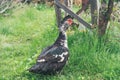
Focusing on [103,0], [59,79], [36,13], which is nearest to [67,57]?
[59,79]

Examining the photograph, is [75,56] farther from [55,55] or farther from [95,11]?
[95,11]

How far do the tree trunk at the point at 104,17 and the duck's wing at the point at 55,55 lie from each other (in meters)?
1.30

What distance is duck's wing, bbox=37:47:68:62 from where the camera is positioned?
638 cm

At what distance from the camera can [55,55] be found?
21.1 ft

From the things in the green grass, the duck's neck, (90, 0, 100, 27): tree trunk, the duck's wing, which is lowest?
the green grass

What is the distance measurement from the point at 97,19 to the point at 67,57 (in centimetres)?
139

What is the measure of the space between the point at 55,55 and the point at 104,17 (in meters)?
1.70

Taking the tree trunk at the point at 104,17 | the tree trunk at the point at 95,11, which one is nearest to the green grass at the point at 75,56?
the tree trunk at the point at 104,17

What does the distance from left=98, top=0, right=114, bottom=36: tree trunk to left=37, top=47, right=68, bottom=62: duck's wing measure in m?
1.30

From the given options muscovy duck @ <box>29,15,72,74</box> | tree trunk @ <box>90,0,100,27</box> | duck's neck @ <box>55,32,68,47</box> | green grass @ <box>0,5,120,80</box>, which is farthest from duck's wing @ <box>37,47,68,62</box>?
tree trunk @ <box>90,0,100,27</box>

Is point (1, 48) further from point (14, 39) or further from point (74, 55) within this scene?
point (74, 55)

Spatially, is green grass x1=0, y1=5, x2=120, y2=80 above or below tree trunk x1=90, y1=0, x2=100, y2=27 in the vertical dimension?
below

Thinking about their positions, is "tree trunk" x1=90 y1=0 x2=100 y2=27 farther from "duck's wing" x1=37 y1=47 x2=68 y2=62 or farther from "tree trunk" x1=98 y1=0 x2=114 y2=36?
"duck's wing" x1=37 y1=47 x2=68 y2=62

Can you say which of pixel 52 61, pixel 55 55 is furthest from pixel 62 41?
pixel 52 61
